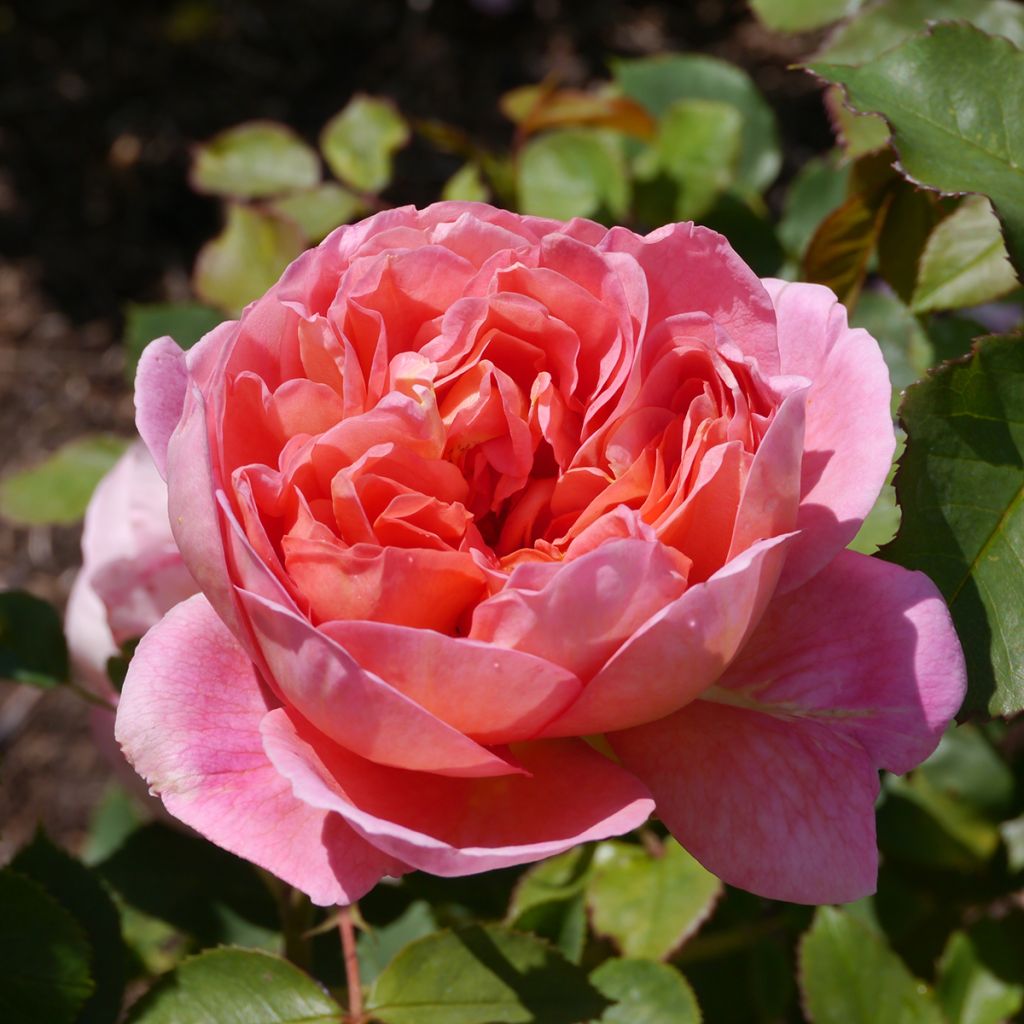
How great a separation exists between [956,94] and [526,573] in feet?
1.29

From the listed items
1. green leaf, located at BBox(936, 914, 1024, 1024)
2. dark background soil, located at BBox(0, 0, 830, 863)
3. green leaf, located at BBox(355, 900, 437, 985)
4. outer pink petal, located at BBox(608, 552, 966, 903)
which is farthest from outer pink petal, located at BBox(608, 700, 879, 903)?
dark background soil, located at BBox(0, 0, 830, 863)

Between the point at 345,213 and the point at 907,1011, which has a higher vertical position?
the point at 345,213

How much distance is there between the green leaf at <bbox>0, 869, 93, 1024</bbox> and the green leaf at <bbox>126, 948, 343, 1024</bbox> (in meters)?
0.04

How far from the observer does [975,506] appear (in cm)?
59

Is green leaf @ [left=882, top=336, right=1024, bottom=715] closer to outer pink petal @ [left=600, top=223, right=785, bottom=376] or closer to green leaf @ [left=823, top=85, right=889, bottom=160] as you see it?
outer pink petal @ [left=600, top=223, right=785, bottom=376]

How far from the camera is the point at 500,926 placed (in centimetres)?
72

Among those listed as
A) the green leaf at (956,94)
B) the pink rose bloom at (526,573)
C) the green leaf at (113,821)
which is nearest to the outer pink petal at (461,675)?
the pink rose bloom at (526,573)

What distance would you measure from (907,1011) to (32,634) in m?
0.69

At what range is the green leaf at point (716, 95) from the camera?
1.27 meters

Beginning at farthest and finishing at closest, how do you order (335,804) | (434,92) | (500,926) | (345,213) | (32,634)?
(434,92) < (345,213) < (32,634) < (500,926) < (335,804)

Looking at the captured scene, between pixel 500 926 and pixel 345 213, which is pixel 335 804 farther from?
pixel 345 213

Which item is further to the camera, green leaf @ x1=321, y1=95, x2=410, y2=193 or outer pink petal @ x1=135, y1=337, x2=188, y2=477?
green leaf @ x1=321, y1=95, x2=410, y2=193

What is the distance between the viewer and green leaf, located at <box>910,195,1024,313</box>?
30.8 inches

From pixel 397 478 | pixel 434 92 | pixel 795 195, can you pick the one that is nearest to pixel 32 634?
pixel 397 478
